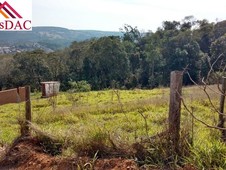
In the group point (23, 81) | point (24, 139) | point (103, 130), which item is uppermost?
point (103, 130)

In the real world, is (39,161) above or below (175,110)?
below

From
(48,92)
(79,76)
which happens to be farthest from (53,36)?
(48,92)

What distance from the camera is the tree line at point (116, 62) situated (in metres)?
38.8

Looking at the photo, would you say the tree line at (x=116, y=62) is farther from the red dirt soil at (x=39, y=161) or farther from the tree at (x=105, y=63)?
the red dirt soil at (x=39, y=161)

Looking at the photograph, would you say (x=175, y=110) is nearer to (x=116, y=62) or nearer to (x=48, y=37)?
(x=116, y=62)

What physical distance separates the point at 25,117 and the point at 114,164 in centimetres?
207

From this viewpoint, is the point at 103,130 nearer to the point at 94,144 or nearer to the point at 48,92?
the point at 94,144

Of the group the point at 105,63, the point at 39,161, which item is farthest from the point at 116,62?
the point at 39,161

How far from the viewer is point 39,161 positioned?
448 cm

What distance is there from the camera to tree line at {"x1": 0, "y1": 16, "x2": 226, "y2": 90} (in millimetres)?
38812

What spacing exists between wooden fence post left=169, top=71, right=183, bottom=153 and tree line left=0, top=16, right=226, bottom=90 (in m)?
32.5

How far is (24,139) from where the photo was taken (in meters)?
5.16

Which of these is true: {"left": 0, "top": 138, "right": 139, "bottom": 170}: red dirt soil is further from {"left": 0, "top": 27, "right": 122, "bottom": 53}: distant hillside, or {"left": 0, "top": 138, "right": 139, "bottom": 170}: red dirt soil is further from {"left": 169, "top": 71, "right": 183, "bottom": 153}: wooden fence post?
{"left": 0, "top": 27, "right": 122, "bottom": 53}: distant hillside

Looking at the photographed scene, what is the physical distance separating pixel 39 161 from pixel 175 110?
1.91m
